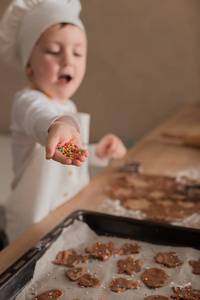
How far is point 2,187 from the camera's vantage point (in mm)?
2090

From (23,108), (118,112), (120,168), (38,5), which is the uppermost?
(38,5)

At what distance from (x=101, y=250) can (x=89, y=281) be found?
0.36ft

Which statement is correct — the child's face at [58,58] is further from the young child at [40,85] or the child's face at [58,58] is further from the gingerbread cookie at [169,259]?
the gingerbread cookie at [169,259]

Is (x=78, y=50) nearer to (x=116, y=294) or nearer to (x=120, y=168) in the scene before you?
(x=120, y=168)

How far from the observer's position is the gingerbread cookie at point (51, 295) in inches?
26.2

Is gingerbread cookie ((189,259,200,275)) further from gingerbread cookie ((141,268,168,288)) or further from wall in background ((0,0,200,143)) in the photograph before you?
wall in background ((0,0,200,143))

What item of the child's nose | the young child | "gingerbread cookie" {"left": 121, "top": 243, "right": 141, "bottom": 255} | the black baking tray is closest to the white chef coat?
the young child

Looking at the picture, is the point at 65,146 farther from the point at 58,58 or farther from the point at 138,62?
the point at 138,62

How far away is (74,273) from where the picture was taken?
74cm

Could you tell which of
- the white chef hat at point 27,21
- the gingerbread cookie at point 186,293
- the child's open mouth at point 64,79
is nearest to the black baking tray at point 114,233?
the gingerbread cookie at point 186,293

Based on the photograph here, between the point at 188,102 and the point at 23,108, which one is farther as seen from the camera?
the point at 188,102

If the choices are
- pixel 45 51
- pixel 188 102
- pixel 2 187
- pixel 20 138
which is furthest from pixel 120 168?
pixel 188 102

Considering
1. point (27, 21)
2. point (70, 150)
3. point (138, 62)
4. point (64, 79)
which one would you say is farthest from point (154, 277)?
point (138, 62)

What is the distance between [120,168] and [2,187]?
Result: 36.4 inches
